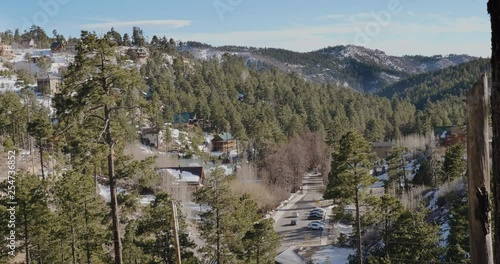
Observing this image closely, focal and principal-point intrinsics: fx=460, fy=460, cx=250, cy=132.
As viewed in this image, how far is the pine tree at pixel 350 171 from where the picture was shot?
14.1m

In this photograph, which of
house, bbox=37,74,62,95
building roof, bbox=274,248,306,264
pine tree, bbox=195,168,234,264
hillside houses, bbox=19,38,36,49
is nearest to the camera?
pine tree, bbox=195,168,234,264

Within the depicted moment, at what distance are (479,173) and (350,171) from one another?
1217 centimetres

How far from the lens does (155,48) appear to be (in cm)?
Answer: 9956

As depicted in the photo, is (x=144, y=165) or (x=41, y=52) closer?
(x=144, y=165)

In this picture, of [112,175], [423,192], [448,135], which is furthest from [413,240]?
[448,135]

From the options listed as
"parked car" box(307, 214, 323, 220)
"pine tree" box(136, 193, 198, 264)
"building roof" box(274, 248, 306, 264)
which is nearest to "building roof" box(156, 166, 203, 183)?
"parked car" box(307, 214, 323, 220)

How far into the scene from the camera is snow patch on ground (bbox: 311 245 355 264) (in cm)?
2280

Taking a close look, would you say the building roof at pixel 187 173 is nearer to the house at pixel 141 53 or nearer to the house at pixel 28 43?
the house at pixel 141 53

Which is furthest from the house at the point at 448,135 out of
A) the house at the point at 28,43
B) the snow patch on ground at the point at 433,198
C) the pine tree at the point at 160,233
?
the house at the point at 28,43

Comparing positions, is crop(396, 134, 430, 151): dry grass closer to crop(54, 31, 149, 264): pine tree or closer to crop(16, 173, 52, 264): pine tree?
crop(16, 173, 52, 264): pine tree

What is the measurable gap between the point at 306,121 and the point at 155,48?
48.3 metres

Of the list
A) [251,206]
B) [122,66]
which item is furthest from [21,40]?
[122,66]

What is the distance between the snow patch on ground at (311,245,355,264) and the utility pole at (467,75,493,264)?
1997cm

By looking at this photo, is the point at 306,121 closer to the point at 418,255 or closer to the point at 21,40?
the point at 418,255
